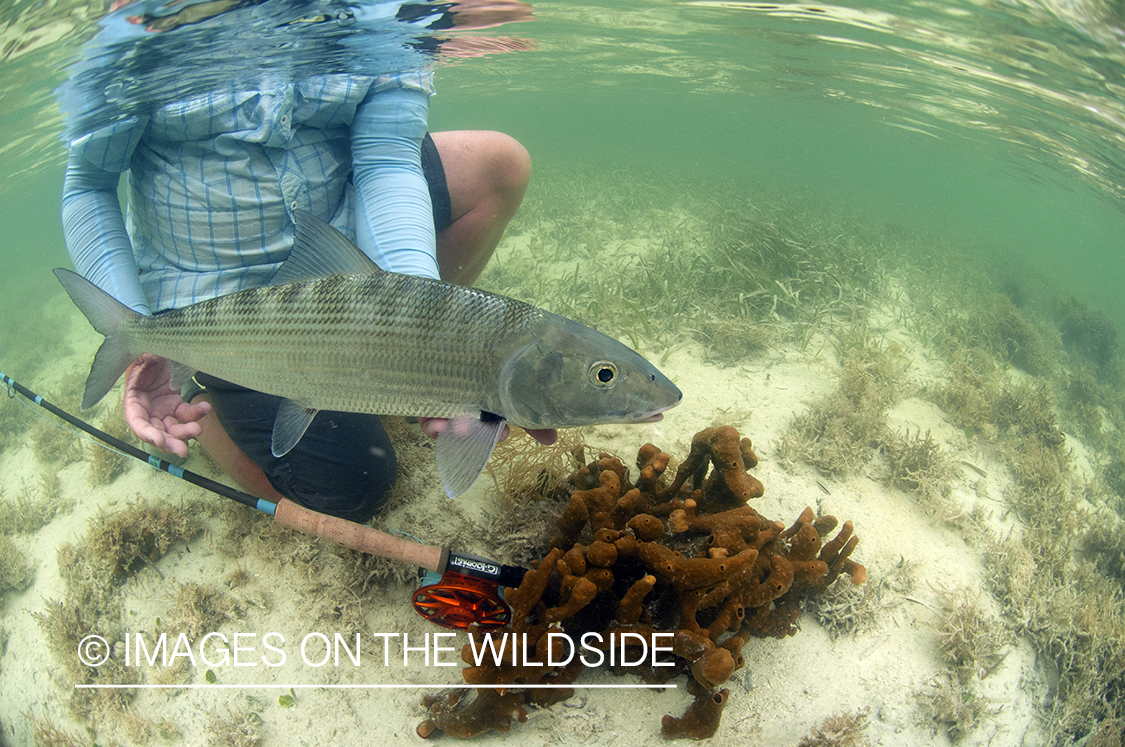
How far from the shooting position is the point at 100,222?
3.14 metres

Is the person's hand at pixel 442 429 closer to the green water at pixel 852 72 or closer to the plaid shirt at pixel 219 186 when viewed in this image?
the plaid shirt at pixel 219 186

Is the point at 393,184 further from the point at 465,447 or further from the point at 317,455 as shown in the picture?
the point at 465,447

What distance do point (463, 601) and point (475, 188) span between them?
3171 mm

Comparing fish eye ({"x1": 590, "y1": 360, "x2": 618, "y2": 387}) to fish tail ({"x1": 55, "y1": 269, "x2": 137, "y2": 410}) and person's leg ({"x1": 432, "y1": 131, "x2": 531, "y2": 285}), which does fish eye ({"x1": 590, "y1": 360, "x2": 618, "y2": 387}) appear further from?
person's leg ({"x1": 432, "y1": 131, "x2": 531, "y2": 285})

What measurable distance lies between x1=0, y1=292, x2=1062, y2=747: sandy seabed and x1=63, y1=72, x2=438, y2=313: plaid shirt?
1699 millimetres

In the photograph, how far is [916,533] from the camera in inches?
139

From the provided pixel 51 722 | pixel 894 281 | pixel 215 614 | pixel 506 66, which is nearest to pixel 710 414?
pixel 215 614

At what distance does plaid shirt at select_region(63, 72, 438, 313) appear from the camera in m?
3.05

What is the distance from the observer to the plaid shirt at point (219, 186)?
3.05 m

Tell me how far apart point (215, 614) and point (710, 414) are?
12.8ft

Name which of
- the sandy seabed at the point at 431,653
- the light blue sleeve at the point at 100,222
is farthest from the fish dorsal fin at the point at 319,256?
the sandy seabed at the point at 431,653

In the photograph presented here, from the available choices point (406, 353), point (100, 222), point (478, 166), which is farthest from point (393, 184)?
point (100, 222)

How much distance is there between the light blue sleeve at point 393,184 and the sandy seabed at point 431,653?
1.61 meters

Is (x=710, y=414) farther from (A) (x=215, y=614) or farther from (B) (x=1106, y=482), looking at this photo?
(B) (x=1106, y=482)
